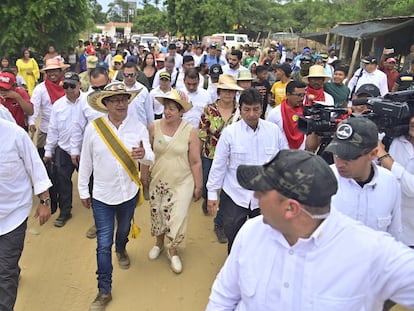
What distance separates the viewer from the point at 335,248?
1.61 metres

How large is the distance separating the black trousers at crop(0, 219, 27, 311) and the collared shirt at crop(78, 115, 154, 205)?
2.41 feet

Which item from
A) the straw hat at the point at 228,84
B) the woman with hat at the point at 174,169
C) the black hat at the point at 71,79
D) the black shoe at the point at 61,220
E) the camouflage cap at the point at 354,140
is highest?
the camouflage cap at the point at 354,140

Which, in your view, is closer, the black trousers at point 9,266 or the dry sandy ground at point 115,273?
the black trousers at point 9,266

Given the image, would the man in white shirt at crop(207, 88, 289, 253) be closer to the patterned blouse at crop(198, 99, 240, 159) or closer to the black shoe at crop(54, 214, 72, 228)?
the patterned blouse at crop(198, 99, 240, 159)

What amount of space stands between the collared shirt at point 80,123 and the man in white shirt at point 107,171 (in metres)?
1.05

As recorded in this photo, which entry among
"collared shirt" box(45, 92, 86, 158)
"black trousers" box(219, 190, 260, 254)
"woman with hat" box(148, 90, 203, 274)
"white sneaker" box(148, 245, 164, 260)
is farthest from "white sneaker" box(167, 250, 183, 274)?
"collared shirt" box(45, 92, 86, 158)

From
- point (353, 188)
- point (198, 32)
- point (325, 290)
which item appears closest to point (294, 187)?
point (325, 290)

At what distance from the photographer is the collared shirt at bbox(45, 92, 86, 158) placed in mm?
5035

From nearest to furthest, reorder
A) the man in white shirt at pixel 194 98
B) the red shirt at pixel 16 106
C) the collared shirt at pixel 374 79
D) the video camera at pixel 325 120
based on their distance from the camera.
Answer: the video camera at pixel 325 120 < the red shirt at pixel 16 106 < the man in white shirt at pixel 194 98 < the collared shirt at pixel 374 79

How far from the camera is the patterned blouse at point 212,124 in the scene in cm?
486

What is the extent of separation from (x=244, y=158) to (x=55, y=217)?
3.05 metres

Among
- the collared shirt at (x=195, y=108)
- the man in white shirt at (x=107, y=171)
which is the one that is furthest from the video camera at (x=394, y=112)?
the collared shirt at (x=195, y=108)

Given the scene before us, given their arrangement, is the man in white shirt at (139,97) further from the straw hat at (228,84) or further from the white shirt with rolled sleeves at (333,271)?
the white shirt with rolled sleeves at (333,271)

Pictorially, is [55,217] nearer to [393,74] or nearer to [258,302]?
[258,302]
